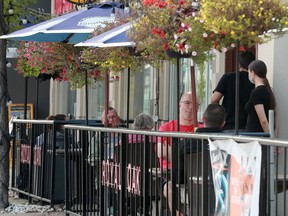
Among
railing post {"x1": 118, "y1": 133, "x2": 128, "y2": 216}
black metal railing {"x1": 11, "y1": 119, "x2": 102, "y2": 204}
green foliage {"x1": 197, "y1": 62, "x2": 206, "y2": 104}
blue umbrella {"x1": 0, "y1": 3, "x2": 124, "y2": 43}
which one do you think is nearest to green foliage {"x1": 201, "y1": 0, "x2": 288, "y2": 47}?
railing post {"x1": 118, "y1": 133, "x2": 128, "y2": 216}

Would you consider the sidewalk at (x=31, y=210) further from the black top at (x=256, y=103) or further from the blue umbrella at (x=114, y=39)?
the black top at (x=256, y=103)

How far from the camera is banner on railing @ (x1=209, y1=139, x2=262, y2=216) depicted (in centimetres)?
553

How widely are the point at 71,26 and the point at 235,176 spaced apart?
5390 millimetres

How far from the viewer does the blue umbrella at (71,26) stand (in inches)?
412

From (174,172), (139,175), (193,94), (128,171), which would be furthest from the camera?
(193,94)

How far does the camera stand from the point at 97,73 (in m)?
12.3

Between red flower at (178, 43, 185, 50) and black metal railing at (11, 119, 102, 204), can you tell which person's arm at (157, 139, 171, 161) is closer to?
red flower at (178, 43, 185, 50)

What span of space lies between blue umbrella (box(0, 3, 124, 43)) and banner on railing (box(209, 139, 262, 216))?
440cm

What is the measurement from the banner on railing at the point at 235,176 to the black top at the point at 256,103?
2168mm

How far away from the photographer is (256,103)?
8289 mm

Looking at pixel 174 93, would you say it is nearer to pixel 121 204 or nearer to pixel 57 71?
pixel 57 71

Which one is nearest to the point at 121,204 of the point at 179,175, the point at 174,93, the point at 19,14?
the point at 179,175

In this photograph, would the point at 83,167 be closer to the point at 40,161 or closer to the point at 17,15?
the point at 40,161

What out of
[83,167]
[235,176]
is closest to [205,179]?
[235,176]
